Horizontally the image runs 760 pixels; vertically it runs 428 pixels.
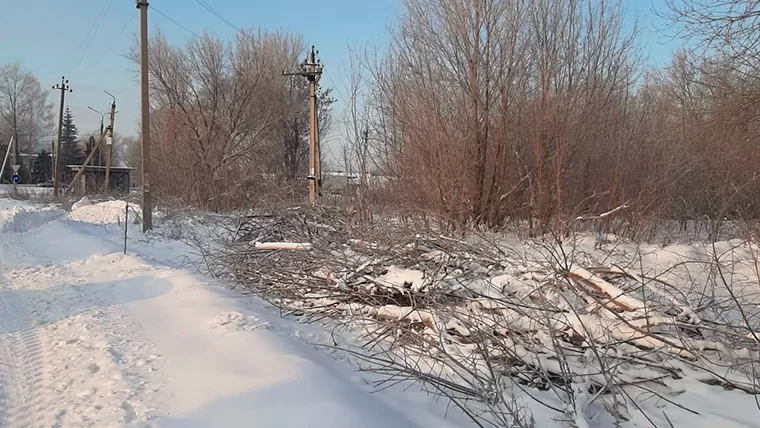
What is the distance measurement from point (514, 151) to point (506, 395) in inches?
304

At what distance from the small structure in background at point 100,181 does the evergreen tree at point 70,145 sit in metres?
26.6

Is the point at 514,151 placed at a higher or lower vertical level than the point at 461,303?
higher

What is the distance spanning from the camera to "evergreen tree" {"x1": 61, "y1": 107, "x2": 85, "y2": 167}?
6244 cm

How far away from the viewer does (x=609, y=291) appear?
4.21 meters

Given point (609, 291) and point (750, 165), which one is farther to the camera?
point (750, 165)

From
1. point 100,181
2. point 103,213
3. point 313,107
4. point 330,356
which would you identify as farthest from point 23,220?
point 100,181

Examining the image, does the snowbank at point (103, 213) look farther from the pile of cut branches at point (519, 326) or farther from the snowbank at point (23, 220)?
the pile of cut branches at point (519, 326)

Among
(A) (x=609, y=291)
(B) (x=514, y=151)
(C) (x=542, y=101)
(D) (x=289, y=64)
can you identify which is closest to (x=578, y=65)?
(C) (x=542, y=101)

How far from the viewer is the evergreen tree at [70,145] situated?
62444mm

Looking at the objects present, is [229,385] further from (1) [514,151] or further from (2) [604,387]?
(1) [514,151]

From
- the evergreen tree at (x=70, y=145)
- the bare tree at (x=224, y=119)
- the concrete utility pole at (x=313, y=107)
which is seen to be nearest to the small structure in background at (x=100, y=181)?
the bare tree at (x=224, y=119)

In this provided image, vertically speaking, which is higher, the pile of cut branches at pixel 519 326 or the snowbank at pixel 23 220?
the pile of cut branches at pixel 519 326

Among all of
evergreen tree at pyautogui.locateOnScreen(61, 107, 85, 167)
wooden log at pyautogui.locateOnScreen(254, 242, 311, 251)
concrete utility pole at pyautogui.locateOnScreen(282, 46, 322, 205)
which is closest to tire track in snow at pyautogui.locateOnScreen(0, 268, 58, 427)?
wooden log at pyautogui.locateOnScreen(254, 242, 311, 251)

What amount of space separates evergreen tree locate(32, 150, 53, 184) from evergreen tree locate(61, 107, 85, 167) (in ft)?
6.26
